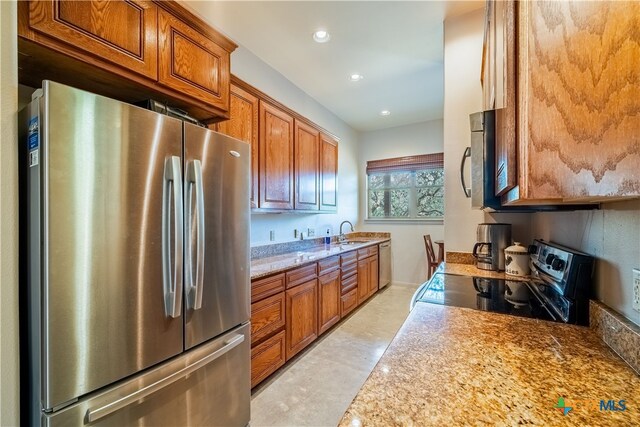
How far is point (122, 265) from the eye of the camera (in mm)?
1078

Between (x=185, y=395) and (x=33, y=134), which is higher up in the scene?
(x=33, y=134)

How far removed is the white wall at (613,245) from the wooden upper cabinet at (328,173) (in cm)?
266

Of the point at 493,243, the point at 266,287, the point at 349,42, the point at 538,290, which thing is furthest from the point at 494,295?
the point at 349,42

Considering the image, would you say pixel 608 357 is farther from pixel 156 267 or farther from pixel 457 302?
pixel 156 267

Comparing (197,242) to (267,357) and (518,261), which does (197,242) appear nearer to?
(267,357)

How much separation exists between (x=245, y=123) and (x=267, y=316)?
1.58m

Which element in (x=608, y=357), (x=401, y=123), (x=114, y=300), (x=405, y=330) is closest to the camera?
(x=608, y=357)

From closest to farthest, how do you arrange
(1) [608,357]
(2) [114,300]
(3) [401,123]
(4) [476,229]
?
(1) [608,357] → (2) [114,300] → (4) [476,229] → (3) [401,123]

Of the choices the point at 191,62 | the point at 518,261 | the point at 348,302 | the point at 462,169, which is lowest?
the point at 348,302

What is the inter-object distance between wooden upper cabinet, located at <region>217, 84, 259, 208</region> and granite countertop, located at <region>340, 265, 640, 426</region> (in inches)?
72.1

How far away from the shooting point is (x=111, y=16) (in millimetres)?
1237

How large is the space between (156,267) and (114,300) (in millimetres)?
183

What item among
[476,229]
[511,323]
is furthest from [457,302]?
[476,229]

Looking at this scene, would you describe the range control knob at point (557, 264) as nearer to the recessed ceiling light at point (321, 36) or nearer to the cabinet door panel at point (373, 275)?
the recessed ceiling light at point (321, 36)
